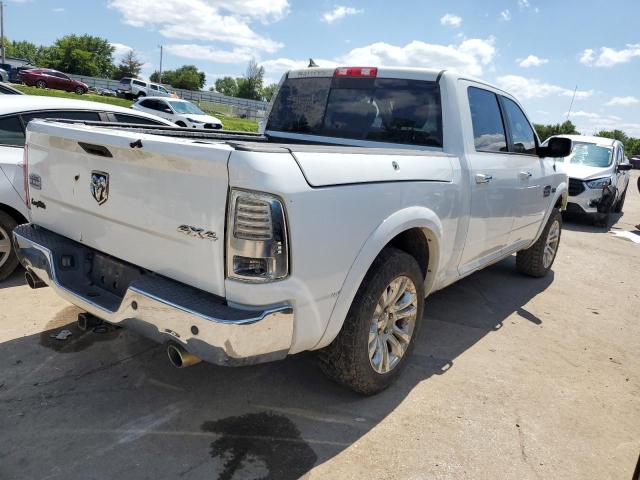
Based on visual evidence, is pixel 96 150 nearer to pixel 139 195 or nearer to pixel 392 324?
pixel 139 195

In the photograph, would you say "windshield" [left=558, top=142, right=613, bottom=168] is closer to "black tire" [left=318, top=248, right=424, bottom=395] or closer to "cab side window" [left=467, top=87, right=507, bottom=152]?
"cab side window" [left=467, top=87, right=507, bottom=152]

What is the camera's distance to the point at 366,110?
3.80 meters

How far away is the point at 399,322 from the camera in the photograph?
3201mm

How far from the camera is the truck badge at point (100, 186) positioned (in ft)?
8.30

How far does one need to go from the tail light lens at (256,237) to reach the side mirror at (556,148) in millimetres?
3573

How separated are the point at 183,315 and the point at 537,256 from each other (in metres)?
4.68

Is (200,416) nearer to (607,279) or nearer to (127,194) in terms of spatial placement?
(127,194)

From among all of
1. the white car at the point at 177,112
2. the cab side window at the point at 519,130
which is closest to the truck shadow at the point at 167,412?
the cab side window at the point at 519,130

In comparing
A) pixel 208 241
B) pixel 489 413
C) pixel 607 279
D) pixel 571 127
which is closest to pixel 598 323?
pixel 607 279

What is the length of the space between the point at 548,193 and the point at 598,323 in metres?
1.35

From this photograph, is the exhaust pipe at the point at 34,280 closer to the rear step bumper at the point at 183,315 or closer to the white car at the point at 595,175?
the rear step bumper at the point at 183,315

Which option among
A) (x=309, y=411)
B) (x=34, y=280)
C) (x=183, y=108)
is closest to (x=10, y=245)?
(x=34, y=280)

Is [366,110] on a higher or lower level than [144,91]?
lower

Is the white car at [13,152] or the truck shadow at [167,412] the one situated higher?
the white car at [13,152]
